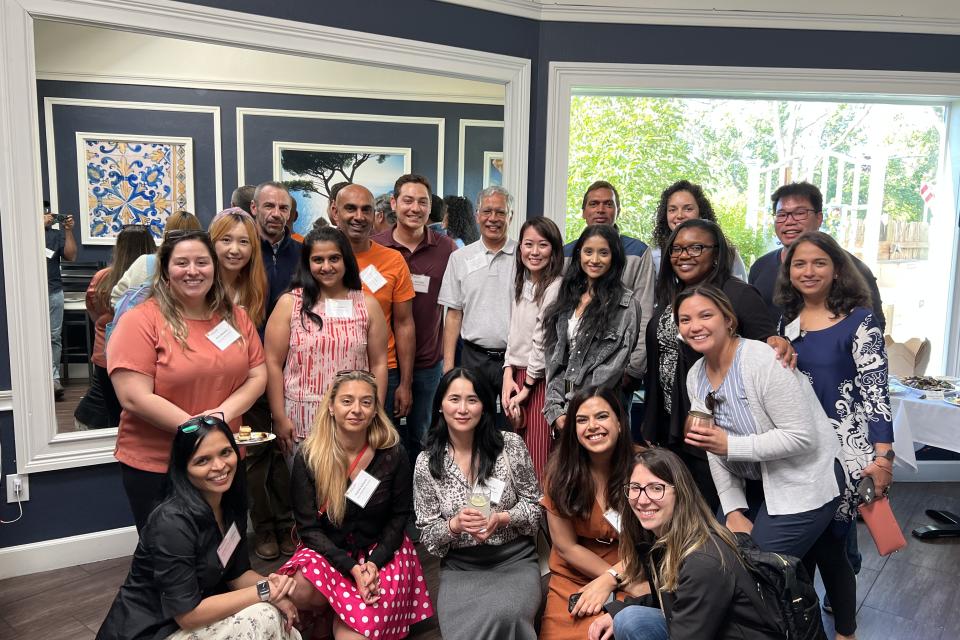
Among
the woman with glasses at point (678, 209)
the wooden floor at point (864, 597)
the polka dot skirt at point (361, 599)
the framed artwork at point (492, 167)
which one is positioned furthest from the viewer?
the framed artwork at point (492, 167)

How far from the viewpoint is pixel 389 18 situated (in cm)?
364

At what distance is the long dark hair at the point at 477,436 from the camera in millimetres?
2623

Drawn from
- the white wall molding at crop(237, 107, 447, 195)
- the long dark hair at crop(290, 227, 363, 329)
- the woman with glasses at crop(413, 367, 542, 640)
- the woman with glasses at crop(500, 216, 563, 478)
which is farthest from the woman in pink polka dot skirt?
the white wall molding at crop(237, 107, 447, 195)

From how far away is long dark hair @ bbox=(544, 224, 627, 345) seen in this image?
278 cm

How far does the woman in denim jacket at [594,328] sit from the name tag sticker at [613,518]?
40 cm

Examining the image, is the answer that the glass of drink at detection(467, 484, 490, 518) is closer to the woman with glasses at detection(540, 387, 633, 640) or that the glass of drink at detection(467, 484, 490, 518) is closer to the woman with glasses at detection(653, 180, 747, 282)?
the woman with glasses at detection(540, 387, 633, 640)

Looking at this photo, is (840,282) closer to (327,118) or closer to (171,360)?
(171,360)

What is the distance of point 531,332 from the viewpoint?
120 inches

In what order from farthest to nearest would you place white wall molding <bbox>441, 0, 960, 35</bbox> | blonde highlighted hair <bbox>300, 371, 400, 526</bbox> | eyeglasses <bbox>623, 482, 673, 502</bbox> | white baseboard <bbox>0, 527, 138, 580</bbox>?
white wall molding <bbox>441, 0, 960, 35</bbox>
white baseboard <bbox>0, 527, 138, 580</bbox>
blonde highlighted hair <bbox>300, 371, 400, 526</bbox>
eyeglasses <bbox>623, 482, 673, 502</bbox>

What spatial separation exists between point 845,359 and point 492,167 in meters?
2.47

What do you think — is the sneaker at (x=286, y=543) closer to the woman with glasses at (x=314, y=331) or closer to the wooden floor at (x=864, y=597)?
the wooden floor at (x=864, y=597)

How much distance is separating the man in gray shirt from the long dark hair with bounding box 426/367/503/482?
50cm

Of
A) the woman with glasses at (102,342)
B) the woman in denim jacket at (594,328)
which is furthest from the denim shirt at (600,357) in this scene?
the woman with glasses at (102,342)

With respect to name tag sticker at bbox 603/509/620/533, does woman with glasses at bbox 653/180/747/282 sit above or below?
above
